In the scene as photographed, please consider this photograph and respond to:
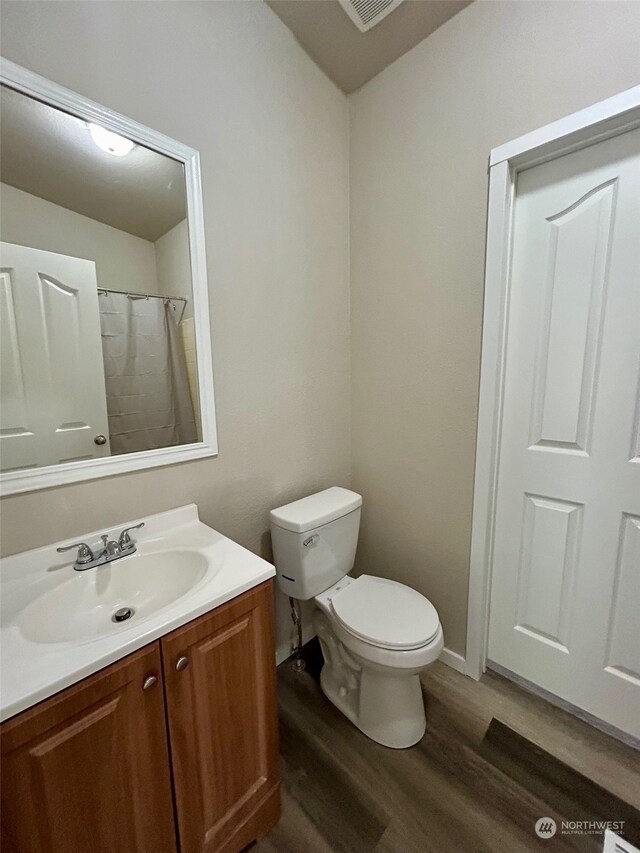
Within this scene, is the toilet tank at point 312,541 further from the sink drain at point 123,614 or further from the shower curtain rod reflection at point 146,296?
the shower curtain rod reflection at point 146,296

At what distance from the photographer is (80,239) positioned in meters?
1.00

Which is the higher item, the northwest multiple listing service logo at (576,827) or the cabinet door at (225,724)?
the cabinet door at (225,724)

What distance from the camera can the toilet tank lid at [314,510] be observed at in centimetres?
132

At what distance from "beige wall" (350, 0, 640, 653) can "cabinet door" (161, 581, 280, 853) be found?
909 mm

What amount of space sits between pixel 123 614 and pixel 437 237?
168 centimetres

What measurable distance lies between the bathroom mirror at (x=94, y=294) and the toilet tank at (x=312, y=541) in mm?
414

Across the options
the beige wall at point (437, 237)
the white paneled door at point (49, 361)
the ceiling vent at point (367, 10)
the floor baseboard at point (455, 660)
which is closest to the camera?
the white paneled door at point (49, 361)

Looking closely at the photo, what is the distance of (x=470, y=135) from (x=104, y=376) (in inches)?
60.6

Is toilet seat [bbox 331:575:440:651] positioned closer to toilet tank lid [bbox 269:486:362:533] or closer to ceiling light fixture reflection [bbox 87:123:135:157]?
toilet tank lid [bbox 269:486:362:533]

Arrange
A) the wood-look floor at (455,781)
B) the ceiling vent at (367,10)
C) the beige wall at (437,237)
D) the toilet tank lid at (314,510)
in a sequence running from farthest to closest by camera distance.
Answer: the toilet tank lid at (314,510) → the ceiling vent at (367,10) → the beige wall at (437,237) → the wood-look floor at (455,781)

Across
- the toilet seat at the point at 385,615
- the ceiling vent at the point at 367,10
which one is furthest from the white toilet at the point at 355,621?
the ceiling vent at the point at 367,10

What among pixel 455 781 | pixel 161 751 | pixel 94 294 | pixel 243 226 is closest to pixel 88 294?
pixel 94 294

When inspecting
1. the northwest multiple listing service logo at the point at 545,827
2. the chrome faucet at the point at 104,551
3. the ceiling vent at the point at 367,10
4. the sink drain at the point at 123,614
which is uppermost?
the ceiling vent at the point at 367,10

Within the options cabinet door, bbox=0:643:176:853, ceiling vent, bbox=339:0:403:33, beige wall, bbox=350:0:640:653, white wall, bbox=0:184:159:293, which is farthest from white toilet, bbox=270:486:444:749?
ceiling vent, bbox=339:0:403:33
